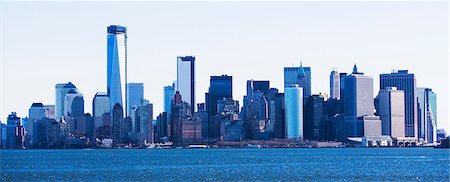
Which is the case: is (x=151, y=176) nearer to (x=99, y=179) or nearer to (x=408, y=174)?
(x=99, y=179)

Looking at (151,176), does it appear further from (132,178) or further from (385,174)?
(385,174)

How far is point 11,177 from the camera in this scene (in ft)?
372

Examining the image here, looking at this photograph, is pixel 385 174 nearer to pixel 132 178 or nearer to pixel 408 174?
pixel 408 174

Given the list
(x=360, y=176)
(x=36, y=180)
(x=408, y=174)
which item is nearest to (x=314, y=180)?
(x=360, y=176)

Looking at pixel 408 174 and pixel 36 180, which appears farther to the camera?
pixel 408 174

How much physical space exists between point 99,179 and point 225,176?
13095mm

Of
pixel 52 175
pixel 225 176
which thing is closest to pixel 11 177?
pixel 52 175

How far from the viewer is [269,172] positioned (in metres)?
121

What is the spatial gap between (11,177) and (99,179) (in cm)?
1158

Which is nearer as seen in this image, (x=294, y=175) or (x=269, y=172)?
(x=294, y=175)

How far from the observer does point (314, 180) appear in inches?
4080

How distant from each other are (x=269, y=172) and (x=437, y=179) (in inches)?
882

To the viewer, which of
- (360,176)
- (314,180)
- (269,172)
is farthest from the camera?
(269,172)

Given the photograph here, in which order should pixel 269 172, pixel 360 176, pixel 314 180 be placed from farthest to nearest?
pixel 269 172 < pixel 360 176 < pixel 314 180
